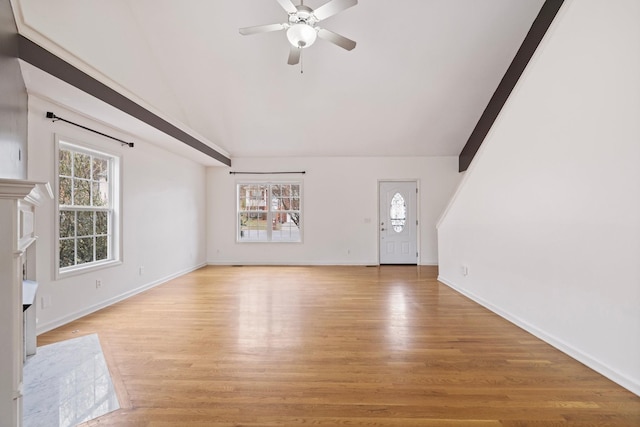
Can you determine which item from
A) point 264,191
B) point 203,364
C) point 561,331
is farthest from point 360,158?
point 203,364

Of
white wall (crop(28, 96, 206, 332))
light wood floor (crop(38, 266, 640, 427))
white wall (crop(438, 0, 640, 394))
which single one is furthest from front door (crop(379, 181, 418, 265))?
white wall (crop(28, 96, 206, 332))

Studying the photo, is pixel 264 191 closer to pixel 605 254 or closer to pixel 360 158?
pixel 360 158

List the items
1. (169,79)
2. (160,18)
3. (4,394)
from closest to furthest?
1. (4,394)
2. (160,18)
3. (169,79)

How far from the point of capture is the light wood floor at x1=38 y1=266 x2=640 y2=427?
1705 mm

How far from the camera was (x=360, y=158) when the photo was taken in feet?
22.2

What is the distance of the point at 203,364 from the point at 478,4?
508cm

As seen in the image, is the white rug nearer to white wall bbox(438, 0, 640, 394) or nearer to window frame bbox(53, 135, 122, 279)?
window frame bbox(53, 135, 122, 279)

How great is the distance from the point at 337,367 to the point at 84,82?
330cm

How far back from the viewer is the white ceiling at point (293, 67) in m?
3.41

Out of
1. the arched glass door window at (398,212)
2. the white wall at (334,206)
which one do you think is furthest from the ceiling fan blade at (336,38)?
the arched glass door window at (398,212)

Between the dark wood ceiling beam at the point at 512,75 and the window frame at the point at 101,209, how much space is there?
18.4ft

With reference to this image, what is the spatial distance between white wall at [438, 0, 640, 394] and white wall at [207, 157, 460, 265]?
11.0 feet

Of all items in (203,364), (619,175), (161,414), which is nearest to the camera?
(161,414)

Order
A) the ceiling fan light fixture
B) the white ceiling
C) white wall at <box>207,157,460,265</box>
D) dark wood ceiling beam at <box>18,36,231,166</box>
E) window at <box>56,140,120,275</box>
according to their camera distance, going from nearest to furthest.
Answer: dark wood ceiling beam at <box>18,36,231,166</box>
the ceiling fan light fixture
window at <box>56,140,120,275</box>
the white ceiling
white wall at <box>207,157,460,265</box>
